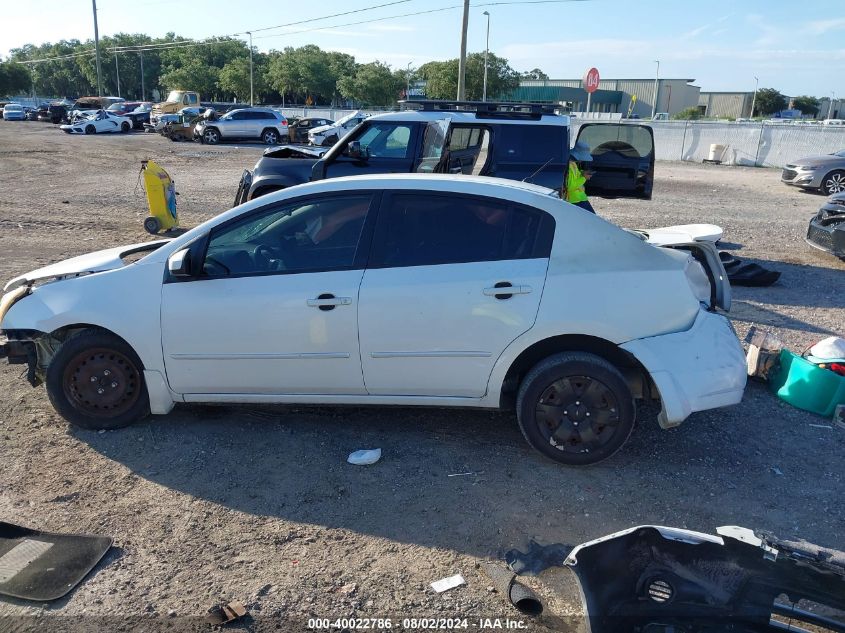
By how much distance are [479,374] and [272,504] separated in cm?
142

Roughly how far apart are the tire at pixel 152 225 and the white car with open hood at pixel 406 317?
7.38 m

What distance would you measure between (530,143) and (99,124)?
37.0 meters

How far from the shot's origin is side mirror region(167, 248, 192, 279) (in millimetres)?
4168

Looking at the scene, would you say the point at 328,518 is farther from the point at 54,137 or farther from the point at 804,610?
the point at 54,137

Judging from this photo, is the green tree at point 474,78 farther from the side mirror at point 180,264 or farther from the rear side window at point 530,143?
the side mirror at point 180,264

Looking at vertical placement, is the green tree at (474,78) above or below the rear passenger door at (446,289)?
above

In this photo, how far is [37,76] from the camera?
107 meters

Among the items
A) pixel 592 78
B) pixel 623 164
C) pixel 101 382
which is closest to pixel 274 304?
pixel 101 382

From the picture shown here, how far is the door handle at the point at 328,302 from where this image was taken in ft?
13.5

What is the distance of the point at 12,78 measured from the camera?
83812 mm

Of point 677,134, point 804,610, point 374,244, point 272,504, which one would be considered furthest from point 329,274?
point 677,134

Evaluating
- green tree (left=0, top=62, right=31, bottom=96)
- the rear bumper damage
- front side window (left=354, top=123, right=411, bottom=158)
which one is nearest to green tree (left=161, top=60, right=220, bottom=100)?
green tree (left=0, top=62, right=31, bottom=96)

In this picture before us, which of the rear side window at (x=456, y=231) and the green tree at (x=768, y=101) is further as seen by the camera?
the green tree at (x=768, y=101)

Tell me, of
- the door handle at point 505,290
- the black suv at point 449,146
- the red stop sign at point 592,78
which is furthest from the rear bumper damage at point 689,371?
the red stop sign at point 592,78
